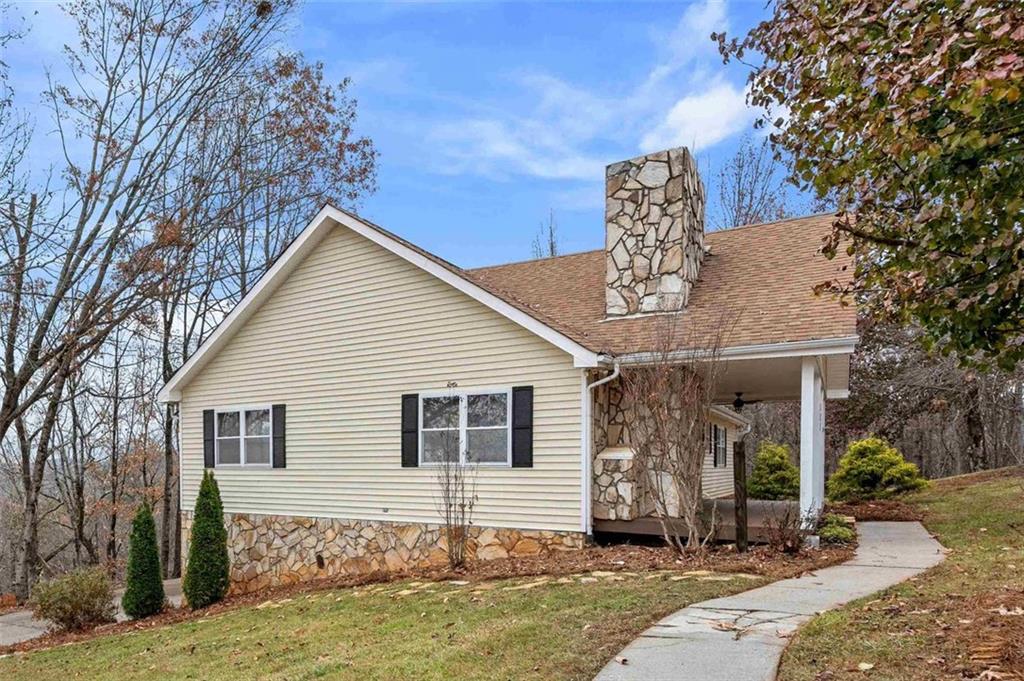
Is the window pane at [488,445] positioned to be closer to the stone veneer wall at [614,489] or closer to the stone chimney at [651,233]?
the stone veneer wall at [614,489]

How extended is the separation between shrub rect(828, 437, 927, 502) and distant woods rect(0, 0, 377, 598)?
13.2 meters

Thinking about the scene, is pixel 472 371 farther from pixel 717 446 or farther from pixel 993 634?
pixel 717 446

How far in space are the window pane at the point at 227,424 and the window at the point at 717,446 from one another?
9.49 meters

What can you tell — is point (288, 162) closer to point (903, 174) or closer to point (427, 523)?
point (427, 523)

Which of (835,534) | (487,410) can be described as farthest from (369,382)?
(835,534)

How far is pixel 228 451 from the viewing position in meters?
13.1

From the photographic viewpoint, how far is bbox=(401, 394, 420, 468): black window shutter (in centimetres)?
1089

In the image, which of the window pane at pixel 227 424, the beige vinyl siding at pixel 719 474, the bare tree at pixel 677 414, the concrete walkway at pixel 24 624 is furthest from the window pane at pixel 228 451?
the beige vinyl siding at pixel 719 474

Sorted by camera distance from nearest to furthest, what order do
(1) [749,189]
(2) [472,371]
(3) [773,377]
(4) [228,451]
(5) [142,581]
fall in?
(2) [472,371]
(3) [773,377]
(5) [142,581]
(4) [228,451]
(1) [749,189]

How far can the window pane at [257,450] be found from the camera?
12.7m

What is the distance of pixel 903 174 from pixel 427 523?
8432mm

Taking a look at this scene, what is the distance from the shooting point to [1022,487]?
500 inches

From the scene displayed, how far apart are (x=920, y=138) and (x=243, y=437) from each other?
12.0 m

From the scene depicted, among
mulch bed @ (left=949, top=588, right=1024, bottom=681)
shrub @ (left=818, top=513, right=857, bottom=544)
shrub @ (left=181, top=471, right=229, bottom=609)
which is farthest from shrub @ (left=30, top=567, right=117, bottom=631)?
mulch bed @ (left=949, top=588, right=1024, bottom=681)
